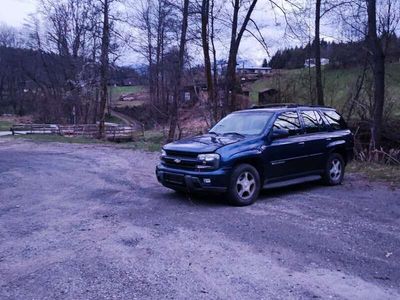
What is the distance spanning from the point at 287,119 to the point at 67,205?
15.1 feet

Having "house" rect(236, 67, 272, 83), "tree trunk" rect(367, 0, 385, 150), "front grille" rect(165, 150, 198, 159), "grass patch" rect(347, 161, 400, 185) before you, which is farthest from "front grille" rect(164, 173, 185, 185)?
"house" rect(236, 67, 272, 83)

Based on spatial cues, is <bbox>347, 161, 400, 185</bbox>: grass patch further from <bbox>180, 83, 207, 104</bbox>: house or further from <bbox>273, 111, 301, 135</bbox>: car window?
<bbox>180, 83, 207, 104</bbox>: house

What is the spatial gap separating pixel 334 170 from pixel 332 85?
1534 centimetres

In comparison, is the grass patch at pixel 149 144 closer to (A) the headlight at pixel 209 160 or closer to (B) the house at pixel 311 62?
(B) the house at pixel 311 62

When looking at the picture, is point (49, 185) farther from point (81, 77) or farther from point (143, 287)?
point (81, 77)

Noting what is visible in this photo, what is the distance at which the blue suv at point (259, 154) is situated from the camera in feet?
27.1

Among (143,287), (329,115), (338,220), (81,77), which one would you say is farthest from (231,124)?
(81,77)

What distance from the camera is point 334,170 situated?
10539 mm

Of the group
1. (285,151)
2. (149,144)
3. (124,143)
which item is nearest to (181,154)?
(285,151)

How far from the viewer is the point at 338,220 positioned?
24.3 feet

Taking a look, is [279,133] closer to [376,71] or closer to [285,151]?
[285,151]

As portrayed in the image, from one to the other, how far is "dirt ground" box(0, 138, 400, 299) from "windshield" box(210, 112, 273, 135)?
1.34 m

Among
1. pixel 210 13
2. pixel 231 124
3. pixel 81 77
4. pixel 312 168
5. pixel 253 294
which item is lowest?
pixel 253 294

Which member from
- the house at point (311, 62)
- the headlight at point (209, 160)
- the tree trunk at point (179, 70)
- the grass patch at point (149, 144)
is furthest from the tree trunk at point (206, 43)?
the headlight at point (209, 160)
